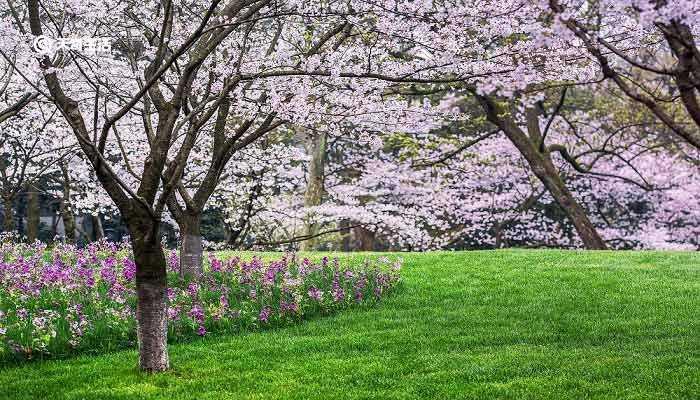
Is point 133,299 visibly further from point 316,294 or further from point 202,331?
point 316,294

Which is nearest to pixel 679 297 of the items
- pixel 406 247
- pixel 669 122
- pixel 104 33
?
pixel 669 122

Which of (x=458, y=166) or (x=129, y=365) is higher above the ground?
(x=458, y=166)

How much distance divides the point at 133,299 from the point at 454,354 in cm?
440

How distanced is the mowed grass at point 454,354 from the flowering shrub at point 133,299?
0.32 metres

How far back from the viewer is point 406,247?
26.4 m

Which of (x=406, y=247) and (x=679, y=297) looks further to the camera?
(x=406, y=247)

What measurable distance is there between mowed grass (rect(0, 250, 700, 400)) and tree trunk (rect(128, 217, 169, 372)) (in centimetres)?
26

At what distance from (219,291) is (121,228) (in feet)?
65.5

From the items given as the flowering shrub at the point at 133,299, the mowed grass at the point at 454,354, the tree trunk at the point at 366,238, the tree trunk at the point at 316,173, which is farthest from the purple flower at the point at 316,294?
the tree trunk at the point at 366,238

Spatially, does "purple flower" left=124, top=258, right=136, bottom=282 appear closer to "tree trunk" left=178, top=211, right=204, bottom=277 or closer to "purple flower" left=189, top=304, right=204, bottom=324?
"tree trunk" left=178, top=211, right=204, bottom=277

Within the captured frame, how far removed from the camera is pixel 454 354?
740 centimetres

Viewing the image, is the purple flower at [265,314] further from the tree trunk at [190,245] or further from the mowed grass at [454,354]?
the tree trunk at [190,245]

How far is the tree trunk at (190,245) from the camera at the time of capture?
420 inches

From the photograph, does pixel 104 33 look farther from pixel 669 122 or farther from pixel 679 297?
pixel 679 297
